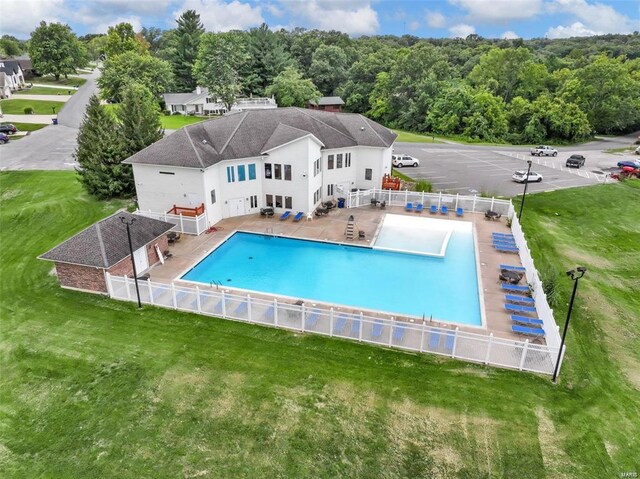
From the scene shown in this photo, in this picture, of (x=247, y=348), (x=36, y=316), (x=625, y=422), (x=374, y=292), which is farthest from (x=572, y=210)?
(x=36, y=316)

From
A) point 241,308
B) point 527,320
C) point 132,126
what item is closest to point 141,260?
point 241,308

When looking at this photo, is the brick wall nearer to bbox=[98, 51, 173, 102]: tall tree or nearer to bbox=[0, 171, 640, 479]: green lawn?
bbox=[0, 171, 640, 479]: green lawn

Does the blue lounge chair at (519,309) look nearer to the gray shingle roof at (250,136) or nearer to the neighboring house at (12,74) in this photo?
the gray shingle roof at (250,136)

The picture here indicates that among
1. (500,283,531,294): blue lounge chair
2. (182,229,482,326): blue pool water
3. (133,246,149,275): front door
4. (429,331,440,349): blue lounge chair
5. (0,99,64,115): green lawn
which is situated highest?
(0,99,64,115): green lawn

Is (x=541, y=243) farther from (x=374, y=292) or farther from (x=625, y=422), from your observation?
(x=625, y=422)

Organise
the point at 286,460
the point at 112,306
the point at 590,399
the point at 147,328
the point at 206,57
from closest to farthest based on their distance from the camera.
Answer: the point at 286,460 < the point at 590,399 < the point at 147,328 < the point at 112,306 < the point at 206,57

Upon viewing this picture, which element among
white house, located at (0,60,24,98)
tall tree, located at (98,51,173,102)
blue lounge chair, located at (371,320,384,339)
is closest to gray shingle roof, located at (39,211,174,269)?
blue lounge chair, located at (371,320,384,339)

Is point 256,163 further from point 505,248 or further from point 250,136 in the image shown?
point 505,248

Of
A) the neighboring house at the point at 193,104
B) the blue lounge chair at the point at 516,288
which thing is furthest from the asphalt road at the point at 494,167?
the neighboring house at the point at 193,104
